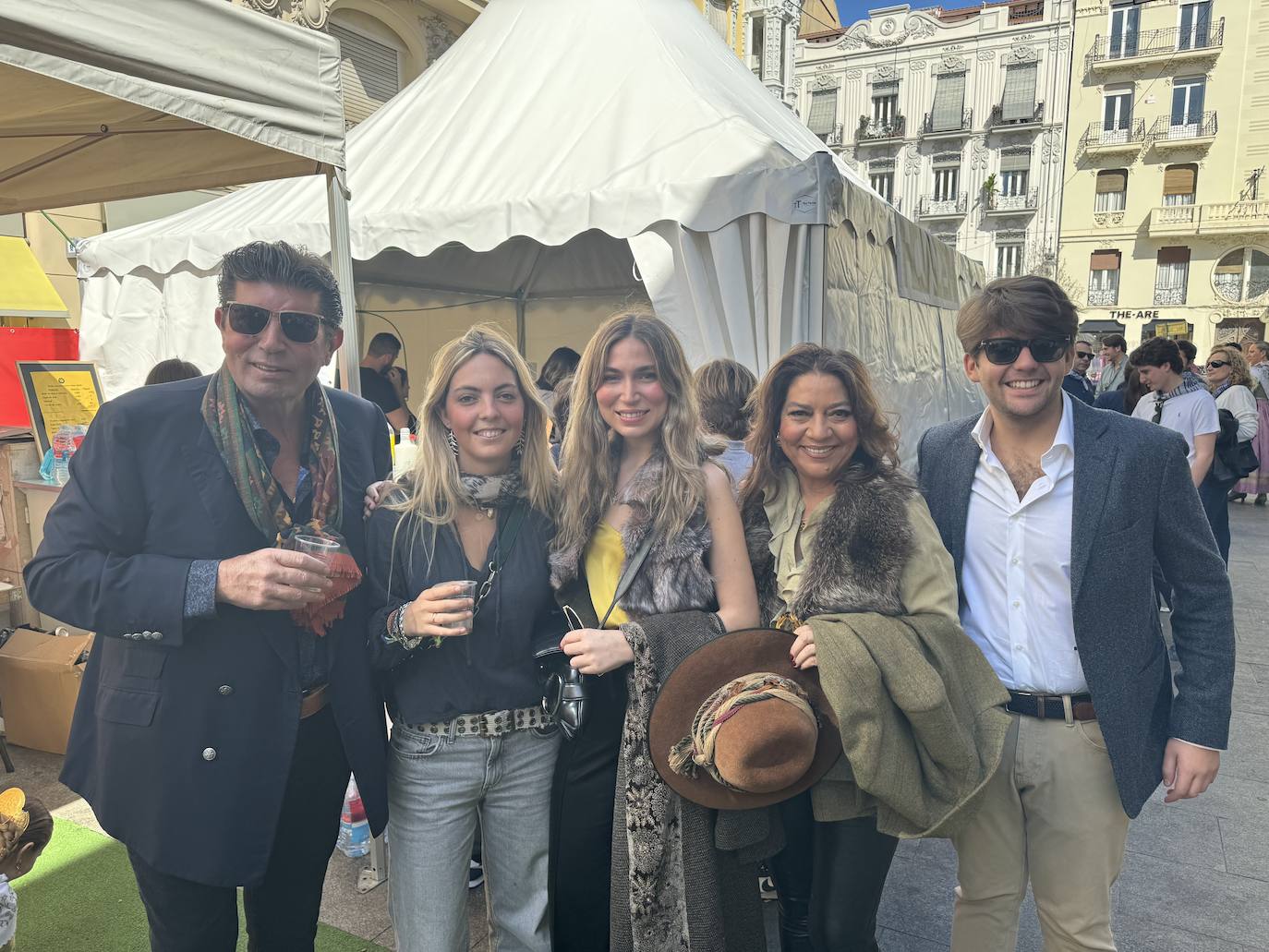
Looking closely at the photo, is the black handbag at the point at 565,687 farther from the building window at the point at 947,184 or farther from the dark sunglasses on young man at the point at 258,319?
the building window at the point at 947,184

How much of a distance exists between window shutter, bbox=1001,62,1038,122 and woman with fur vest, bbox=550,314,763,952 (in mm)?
37344

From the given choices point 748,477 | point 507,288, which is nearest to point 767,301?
point 748,477

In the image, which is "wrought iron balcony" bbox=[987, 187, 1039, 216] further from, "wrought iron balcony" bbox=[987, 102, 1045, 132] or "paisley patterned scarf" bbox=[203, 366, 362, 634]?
"paisley patterned scarf" bbox=[203, 366, 362, 634]

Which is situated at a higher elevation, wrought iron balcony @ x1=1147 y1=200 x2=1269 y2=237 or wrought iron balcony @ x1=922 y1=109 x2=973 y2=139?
wrought iron balcony @ x1=922 y1=109 x2=973 y2=139

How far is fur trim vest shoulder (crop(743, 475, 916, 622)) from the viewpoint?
6.06ft

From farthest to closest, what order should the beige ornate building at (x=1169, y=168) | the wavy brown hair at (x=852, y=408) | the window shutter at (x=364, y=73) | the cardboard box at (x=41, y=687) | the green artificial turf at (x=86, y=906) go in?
the beige ornate building at (x=1169, y=168), the window shutter at (x=364, y=73), the cardboard box at (x=41, y=687), the green artificial turf at (x=86, y=906), the wavy brown hair at (x=852, y=408)

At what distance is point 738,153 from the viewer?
435cm

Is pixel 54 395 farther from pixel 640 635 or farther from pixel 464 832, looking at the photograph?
pixel 640 635

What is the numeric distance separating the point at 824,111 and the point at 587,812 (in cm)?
4004

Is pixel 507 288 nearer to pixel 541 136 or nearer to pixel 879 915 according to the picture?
pixel 541 136

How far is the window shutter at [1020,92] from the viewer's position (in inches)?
1288

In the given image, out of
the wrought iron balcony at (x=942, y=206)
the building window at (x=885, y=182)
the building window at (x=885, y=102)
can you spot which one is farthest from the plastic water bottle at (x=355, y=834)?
the building window at (x=885, y=102)

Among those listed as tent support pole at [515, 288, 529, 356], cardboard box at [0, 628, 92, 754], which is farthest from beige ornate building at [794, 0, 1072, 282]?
cardboard box at [0, 628, 92, 754]

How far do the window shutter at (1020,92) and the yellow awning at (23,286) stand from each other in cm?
3565
